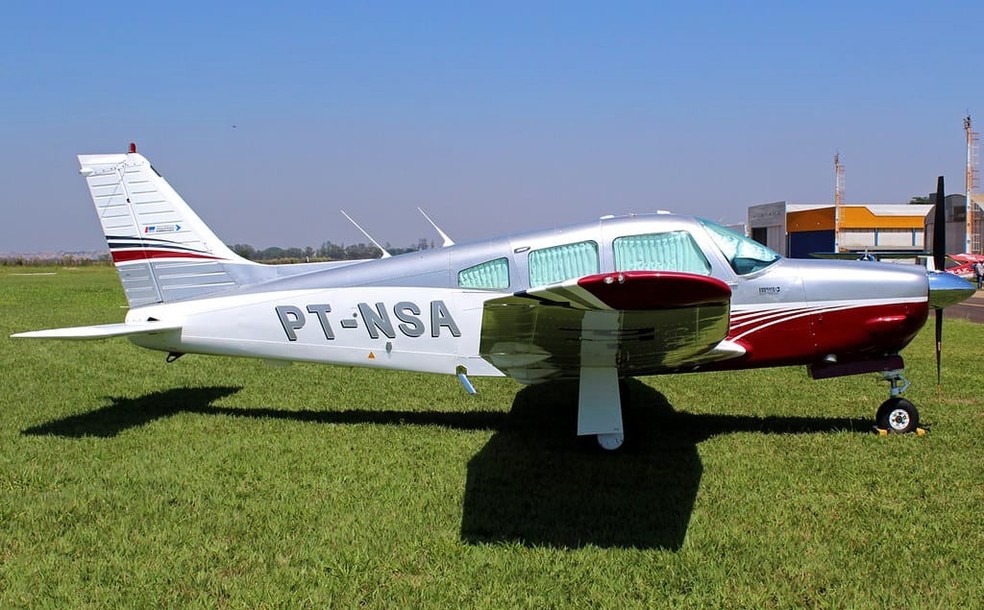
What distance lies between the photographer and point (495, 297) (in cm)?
576

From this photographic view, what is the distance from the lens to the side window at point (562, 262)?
6531 mm

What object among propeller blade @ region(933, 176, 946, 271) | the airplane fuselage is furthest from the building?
the airplane fuselage

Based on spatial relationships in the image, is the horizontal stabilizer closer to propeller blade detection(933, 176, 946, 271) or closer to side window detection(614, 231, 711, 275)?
side window detection(614, 231, 711, 275)

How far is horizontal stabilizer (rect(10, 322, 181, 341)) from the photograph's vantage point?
6.40 meters

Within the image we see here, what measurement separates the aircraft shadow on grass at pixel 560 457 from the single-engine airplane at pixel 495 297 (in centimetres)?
47

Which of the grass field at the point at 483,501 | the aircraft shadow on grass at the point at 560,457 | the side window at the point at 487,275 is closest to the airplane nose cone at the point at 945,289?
the grass field at the point at 483,501

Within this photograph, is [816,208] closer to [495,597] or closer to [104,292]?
[104,292]

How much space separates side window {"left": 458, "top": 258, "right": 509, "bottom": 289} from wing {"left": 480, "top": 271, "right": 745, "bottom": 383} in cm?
85

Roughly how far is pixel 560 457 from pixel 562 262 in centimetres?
Result: 169

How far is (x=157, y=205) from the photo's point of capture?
774cm

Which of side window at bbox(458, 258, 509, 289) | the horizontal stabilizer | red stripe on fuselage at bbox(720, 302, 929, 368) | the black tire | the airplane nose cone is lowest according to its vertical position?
the black tire

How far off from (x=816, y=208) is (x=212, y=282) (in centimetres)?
5278

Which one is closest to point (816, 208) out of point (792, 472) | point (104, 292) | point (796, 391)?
point (104, 292)

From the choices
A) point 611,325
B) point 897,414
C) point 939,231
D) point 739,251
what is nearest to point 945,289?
point 939,231
